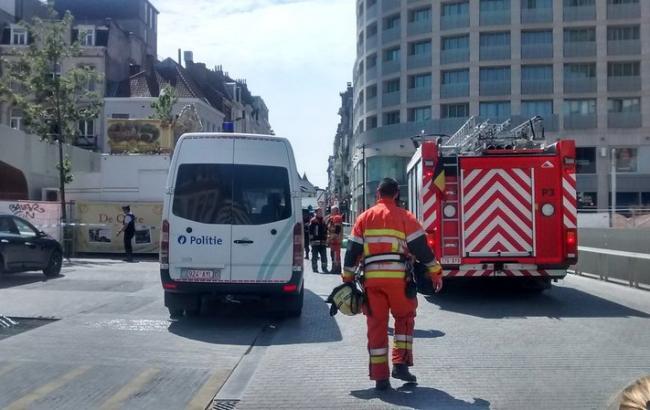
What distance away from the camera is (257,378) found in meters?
7.55

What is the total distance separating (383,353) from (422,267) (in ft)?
2.83

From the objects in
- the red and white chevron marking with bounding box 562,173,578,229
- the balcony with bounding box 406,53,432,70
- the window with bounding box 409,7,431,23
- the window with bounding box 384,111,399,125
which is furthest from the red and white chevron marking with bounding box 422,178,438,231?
the window with bounding box 384,111,399,125

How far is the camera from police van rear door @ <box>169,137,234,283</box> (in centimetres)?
1066

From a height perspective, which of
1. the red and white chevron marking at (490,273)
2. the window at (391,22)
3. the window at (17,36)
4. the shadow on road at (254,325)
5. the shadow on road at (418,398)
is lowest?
the shadow on road at (254,325)

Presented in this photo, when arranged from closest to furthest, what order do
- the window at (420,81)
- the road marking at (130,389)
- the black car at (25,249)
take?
the road marking at (130,389) < the black car at (25,249) < the window at (420,81)

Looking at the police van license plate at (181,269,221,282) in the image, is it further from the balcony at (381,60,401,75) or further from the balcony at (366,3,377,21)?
the balcony at (366,3,377,21)

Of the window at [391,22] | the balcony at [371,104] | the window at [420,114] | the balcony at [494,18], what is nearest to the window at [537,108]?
the balcony at [494,18]

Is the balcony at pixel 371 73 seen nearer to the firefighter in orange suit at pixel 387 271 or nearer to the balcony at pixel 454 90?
the balcony at pixel 454 90

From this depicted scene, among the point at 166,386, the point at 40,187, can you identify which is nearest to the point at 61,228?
the point at 40,187

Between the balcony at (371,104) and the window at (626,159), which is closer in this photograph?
the window at (626,159)

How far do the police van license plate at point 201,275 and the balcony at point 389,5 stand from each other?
49477mm

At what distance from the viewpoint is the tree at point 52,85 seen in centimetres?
2545

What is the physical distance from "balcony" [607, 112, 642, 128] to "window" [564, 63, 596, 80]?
3104 mm

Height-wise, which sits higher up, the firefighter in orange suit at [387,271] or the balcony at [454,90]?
the balcony at [454,90]
